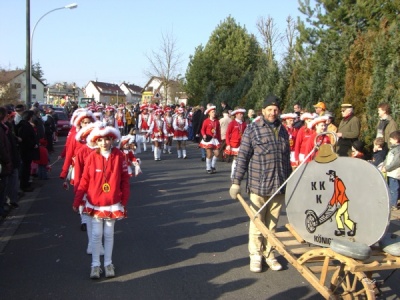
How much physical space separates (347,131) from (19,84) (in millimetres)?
37731

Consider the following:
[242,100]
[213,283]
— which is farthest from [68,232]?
[242,100]

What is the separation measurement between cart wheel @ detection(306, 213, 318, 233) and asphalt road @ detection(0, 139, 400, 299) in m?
0.81

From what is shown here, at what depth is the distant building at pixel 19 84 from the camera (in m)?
33.7

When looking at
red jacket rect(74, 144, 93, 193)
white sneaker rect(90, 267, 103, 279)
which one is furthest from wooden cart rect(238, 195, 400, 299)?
red jacket rect(74, 144, 93, 193)

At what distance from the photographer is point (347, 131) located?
1091cm

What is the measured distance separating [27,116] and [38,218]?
366cm

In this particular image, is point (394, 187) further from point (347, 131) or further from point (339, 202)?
point (339, 202)

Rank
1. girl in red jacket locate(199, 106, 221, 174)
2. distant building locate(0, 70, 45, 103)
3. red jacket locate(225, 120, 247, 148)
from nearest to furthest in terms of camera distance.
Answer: red jacket locate(225, 120, 247, 148)
girl in red jacket locate(199, 106, 221, 174)
distant building locate(0, 70, 45, 103)

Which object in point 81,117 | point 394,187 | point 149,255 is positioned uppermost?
point 81,117

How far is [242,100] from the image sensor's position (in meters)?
24.8

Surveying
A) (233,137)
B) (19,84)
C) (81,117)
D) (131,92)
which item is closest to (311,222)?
(81,117)

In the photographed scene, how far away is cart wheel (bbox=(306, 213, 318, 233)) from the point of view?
4809mm

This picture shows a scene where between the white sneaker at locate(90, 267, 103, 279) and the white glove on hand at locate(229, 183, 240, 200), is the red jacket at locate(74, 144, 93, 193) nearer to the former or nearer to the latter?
the white sneaker at locate(90, 267, 103, 279)

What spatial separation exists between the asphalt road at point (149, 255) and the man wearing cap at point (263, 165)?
12.3 inches
